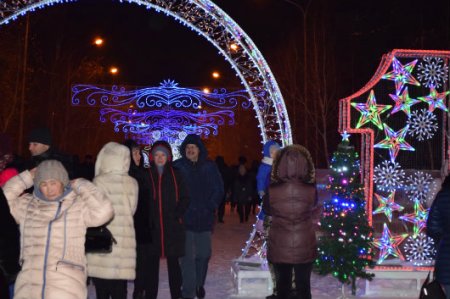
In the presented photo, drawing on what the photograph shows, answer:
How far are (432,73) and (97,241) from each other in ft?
19.6

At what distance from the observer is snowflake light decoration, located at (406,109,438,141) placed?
31.9 feet

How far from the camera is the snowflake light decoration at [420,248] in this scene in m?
9.51

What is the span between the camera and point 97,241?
5469 mm

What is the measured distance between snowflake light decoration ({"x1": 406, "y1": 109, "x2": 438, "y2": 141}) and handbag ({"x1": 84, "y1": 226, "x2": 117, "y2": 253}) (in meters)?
5.48

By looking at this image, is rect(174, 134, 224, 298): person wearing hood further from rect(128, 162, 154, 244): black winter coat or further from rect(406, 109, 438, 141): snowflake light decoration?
rect(406, 109, 438, 141): snowflake light decoration

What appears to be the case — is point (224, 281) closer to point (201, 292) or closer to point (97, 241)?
point (201, 292)

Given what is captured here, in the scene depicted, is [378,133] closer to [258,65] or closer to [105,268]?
[258,65]

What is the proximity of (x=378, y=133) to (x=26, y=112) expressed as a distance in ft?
72.0

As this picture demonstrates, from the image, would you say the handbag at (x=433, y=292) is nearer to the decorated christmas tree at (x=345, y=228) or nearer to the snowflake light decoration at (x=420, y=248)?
the decorated christmas tree at (x=345, y=228)

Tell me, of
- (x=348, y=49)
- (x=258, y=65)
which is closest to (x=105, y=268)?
(x=258, y=65)

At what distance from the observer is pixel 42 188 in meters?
5.02

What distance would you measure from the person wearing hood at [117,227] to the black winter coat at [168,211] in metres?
1.18

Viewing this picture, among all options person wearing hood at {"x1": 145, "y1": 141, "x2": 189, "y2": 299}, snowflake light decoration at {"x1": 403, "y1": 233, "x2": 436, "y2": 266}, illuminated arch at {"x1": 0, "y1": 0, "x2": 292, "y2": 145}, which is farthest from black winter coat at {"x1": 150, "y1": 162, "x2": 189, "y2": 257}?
illuminated arch at {"x1": 0, "y1": 0, "x2": 292, "y2": 145}

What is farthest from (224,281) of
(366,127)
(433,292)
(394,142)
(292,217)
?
(433,292)
